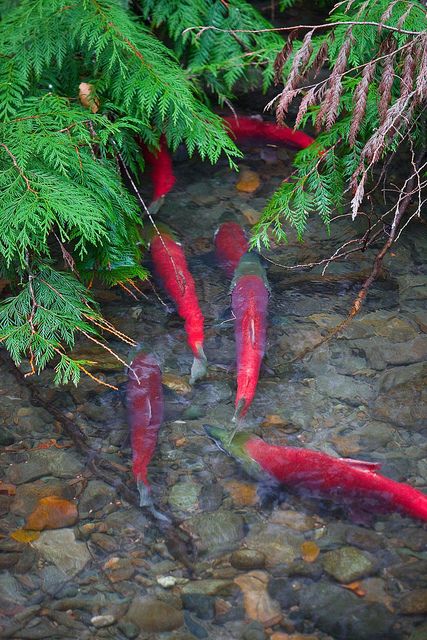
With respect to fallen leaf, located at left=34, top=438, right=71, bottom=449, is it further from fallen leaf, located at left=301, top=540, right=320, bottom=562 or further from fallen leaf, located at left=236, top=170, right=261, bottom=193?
fallen leaf, located at left=236, top=170, right=261, bottom=193

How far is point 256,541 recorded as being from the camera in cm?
312

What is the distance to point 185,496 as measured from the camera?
334 centimetres

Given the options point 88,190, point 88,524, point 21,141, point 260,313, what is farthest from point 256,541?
point 21,141

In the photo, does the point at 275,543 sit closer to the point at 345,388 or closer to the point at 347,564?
the point at 347,564

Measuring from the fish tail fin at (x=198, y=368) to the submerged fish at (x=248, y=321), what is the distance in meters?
0.19

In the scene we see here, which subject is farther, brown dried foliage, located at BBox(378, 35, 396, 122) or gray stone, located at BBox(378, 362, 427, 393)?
gray stone, located at BBox(378, 362, 427, 393)

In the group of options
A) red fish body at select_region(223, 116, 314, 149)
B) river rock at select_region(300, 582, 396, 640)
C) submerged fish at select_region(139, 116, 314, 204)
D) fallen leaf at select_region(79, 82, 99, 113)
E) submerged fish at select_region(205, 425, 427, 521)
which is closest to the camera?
river rock at select_region(300, 582, 396, 640)

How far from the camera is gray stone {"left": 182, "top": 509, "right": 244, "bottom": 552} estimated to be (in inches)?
122

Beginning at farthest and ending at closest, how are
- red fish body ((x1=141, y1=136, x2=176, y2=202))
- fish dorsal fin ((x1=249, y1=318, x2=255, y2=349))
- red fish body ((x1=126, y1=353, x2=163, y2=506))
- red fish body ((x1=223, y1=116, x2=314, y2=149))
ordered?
red fish body ((x1=223, y1=116, x2=314, y2=149))
red fish body ((x1=141, y1=136, x2=176, y2=202))
fish dorsal fin ((x1=249, y1=318, x2=255, y2=349))
red fish body ((x1=126, y1=353, x2=163, y2=506))

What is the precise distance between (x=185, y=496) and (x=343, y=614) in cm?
91

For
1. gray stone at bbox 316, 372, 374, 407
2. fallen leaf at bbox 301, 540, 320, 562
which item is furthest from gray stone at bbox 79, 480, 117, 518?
gray stone at bbox 316, 372, 374, 407

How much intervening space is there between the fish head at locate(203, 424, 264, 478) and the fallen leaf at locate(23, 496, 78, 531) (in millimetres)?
758

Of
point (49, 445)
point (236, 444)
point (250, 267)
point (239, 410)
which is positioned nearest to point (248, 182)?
point (250, 267)

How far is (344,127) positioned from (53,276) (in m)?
1.89
